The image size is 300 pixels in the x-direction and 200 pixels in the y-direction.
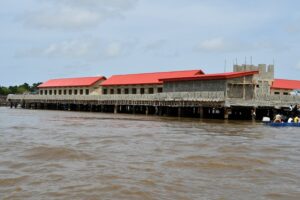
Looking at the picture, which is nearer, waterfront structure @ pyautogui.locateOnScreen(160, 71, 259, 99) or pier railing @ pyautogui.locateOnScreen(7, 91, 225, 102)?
pier railing @ pyautogui.locateOnScreen(7, 91, 225, 102)

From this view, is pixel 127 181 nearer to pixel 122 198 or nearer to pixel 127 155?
pixel 122 198

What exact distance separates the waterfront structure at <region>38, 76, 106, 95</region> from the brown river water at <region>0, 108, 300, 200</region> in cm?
4604

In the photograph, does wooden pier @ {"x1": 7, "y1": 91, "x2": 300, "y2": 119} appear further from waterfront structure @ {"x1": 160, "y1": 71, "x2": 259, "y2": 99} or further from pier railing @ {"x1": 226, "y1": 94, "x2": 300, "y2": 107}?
waterfront structure @ {"x1": 160, "y1": 71, "x2": 259, "y2": 99}

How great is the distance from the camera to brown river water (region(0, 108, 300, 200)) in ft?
35.8

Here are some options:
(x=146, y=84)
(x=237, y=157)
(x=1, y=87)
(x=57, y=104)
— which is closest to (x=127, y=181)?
(x=237, y=157)

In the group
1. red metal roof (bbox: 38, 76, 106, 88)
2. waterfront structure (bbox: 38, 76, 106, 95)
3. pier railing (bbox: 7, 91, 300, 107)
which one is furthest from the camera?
red metal roof (bbox: 38, 76, 106, 88)

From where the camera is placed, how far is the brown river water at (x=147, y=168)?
35.8ft

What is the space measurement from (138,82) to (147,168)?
148ft

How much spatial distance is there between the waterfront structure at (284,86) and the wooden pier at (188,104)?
9320 mm

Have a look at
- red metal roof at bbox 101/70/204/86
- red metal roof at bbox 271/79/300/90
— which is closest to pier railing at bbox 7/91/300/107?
red metal roof at bbox 101/70/204/86

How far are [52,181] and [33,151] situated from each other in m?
5.56

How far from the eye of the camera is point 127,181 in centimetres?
1195

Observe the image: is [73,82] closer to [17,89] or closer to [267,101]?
[267,101]

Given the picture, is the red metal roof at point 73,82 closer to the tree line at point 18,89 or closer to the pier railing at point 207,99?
the pier railing at point 207,99
